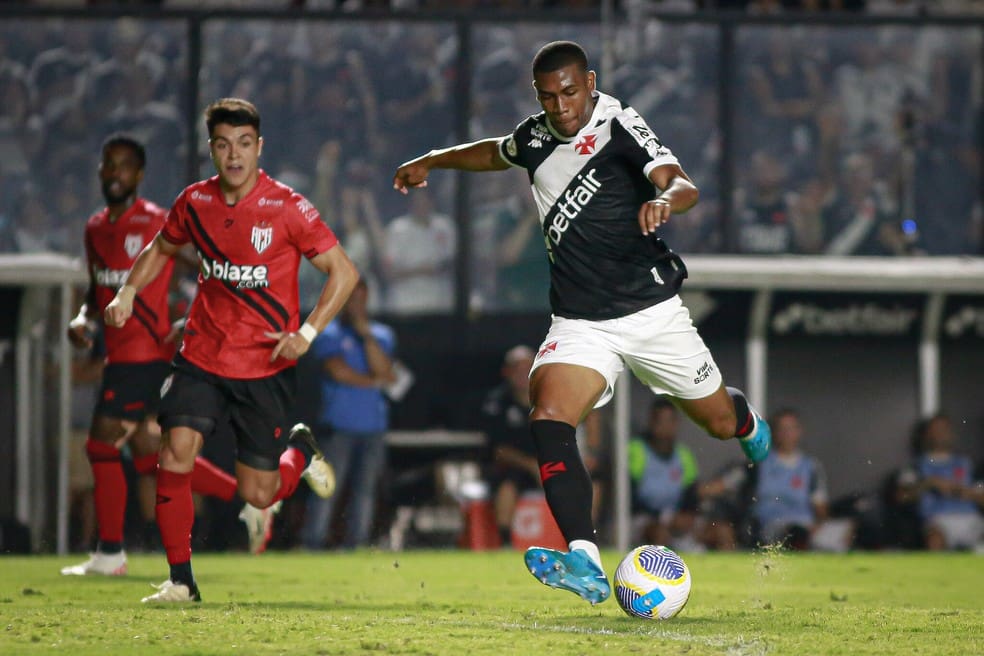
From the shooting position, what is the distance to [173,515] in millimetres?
7133

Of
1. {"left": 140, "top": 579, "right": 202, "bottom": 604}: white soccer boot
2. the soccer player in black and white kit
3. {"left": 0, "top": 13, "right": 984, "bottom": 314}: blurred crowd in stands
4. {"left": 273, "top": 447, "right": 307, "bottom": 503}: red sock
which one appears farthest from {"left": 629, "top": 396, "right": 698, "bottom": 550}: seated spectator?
{"left": 140, "top": 579, "right": 202, "bottom": 604}: white soccer boot

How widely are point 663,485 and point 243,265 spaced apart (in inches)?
236

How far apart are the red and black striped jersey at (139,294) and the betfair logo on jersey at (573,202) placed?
112 inches

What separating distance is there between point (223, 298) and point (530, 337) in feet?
23.0

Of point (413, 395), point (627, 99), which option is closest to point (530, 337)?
point (413, 395)

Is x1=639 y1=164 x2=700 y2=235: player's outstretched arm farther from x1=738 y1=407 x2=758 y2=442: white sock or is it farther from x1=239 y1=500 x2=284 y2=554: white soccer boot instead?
A: x1=239 y1=500 x2=284 y2=554: white soccer boot

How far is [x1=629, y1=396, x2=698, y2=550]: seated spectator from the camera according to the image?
493 inches

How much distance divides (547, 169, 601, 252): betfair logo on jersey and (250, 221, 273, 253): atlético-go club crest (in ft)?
4.39

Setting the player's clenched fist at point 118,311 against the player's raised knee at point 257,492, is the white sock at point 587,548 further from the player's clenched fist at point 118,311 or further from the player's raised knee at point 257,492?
the player's clenched fist at point 118,311

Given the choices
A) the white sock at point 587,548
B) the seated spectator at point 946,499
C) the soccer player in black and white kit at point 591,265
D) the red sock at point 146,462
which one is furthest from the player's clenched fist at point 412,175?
the seated spectator at point 946,499

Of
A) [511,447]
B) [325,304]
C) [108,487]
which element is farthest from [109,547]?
[511,447]

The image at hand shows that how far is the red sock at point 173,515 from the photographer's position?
7129mm

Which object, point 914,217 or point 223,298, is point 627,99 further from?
point 223,298

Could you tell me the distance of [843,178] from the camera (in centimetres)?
1495
